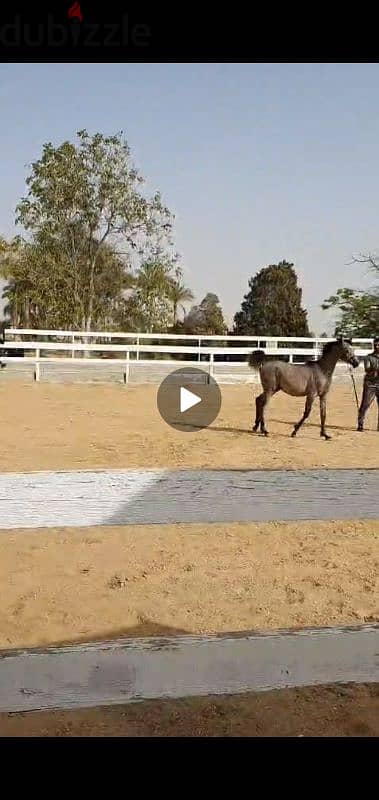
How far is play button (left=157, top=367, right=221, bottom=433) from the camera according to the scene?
38.6ft

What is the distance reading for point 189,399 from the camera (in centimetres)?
1570

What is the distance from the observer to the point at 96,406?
1343cm

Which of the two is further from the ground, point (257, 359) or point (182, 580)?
point (257, 359)

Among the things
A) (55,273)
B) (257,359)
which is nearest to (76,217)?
(55,273)

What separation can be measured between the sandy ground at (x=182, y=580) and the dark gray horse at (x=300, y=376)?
204 inches

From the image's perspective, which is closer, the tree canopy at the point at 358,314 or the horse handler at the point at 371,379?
the tree canopy at the point at 358,314

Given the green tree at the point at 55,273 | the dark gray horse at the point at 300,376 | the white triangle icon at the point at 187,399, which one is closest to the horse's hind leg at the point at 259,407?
the dark gray horse at the point at 300,376

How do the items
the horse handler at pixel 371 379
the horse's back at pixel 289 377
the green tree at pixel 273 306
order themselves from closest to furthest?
the horse's back at pixel 289 377 → the horse handler at pixel 371 379 → the green tree at pixel 273 306

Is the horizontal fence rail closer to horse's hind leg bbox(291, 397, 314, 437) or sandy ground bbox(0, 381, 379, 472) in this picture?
sandy ground bbox(0, 381, 379, 472)

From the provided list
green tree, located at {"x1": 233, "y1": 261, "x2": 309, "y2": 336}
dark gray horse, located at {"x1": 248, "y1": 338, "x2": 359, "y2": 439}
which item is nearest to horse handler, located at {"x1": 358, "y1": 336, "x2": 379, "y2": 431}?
dark gray horse, located at {"x1": 248, "y1": 338, "x2": 359, "y2": 439}

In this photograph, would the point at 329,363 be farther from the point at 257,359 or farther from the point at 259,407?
the point at 259,407

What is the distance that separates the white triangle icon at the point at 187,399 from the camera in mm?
14660

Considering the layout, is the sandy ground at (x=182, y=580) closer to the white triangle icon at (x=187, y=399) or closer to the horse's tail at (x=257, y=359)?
the horse's tail at (x=257, y=359)

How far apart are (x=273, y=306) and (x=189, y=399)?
32393 millimetres
